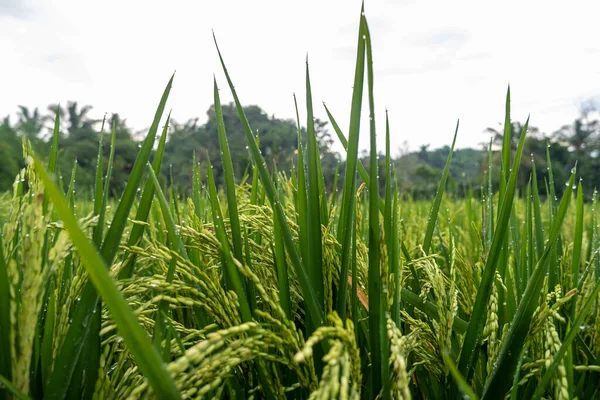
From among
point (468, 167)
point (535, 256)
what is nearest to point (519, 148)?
point (535, 256)

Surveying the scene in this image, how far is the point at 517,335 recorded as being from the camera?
0.72 metres

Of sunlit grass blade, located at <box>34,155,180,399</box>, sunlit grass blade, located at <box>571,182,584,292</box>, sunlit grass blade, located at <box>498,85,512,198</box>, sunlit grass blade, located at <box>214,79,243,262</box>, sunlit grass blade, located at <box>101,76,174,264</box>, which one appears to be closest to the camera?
sunlit grass blade, located at <box>34,155,180,399</box>

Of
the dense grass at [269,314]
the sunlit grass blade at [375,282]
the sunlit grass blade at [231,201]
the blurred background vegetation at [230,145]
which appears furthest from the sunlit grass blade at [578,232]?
the blurred background vegetation at [230,145]

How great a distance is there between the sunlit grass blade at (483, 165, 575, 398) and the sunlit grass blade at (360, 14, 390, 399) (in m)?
0.19

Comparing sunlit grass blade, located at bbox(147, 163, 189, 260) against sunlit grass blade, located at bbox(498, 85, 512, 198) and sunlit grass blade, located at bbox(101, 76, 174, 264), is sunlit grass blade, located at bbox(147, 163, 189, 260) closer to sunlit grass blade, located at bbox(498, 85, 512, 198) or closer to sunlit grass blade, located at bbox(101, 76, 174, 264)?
sunlit grass blade, located at bbox(101, 76, 174, 264)

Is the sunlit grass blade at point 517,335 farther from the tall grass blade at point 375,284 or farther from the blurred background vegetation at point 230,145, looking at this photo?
the blurred background vegetation at point 230,145

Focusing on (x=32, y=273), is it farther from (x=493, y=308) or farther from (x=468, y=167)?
(x=468, y=167)

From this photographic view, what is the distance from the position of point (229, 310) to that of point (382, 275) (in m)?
0.25

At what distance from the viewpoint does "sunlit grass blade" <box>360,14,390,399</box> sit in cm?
63

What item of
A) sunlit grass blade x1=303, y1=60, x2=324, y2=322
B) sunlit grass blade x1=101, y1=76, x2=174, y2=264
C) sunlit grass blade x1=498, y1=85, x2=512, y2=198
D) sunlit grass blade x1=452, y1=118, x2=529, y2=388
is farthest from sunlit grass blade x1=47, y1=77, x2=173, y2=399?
sunlit grass blade x1=498, y1=85, x2=512, y2=198

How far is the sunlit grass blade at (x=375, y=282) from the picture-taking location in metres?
0.63

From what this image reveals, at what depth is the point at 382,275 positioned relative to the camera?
2.13ft

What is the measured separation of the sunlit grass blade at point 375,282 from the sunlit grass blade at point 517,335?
191mm

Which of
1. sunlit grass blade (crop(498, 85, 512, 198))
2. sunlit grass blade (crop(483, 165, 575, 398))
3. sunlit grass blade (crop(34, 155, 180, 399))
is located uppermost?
sunlit grass blade (crop(498, 85, 512, 198))
